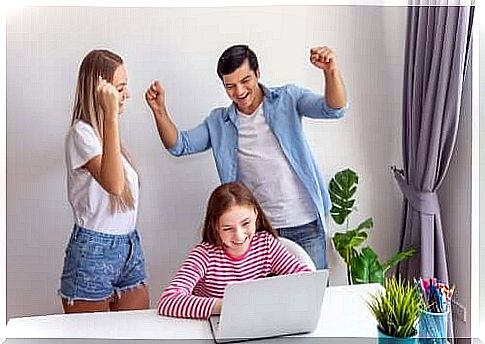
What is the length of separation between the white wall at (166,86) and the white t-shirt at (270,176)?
10 cm

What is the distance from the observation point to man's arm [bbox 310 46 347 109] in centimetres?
267

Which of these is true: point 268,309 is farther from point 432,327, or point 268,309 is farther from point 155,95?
point 155,95

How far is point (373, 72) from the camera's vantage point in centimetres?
272

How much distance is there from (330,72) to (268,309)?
0.75 meters

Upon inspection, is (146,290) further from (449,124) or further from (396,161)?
(449,124)

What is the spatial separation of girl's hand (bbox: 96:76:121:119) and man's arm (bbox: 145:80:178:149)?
0.09m

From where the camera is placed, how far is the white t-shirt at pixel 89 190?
2627 mm

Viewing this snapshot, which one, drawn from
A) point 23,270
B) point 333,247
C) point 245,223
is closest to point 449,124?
point 333,247

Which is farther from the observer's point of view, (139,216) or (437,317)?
(139,216)

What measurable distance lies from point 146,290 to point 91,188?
0.35 meters

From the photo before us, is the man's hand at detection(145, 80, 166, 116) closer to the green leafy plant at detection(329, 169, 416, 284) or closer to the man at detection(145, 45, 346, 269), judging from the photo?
the man at detection(145, 45, 346, 269)

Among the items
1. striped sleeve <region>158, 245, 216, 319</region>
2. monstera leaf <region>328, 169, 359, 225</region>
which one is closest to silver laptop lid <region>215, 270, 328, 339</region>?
striped sleeve <region>158, 245, 216, 319</region>

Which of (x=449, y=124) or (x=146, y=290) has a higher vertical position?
(x=449, y=124)

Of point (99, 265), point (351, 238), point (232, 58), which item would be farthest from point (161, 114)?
point (351, 238)
